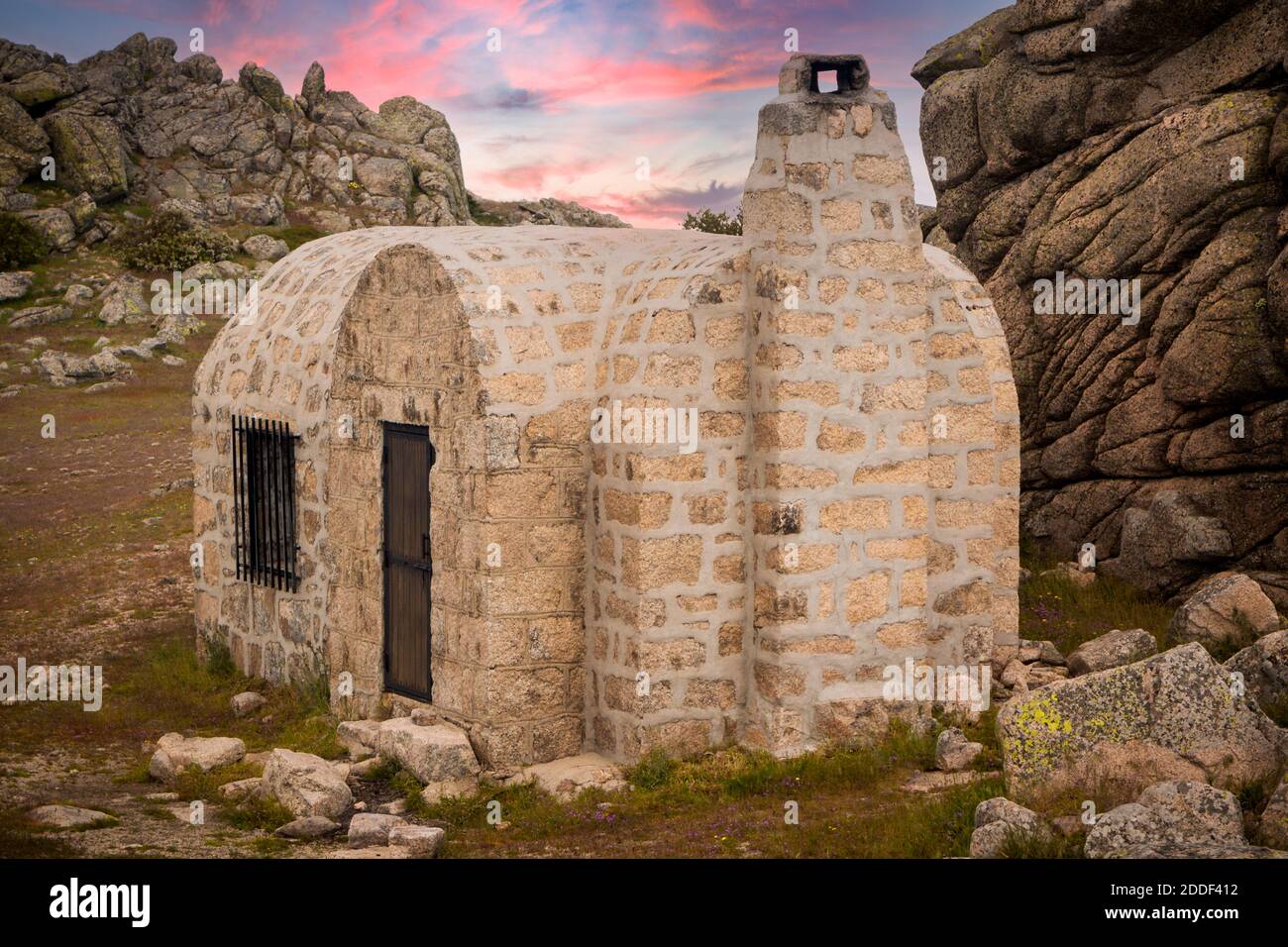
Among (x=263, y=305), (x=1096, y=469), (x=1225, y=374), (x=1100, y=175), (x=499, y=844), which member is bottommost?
(x=499, y=844)

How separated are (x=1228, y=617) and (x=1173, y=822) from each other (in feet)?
18.4

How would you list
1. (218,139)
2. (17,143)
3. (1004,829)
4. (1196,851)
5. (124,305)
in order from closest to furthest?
(1196,851)
(1004,829)
(124,305)
(17,143)
(218,139)

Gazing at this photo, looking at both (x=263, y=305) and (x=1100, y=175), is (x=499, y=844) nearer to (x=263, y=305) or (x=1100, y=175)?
(x=263, y=305)

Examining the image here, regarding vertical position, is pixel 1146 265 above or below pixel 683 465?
above

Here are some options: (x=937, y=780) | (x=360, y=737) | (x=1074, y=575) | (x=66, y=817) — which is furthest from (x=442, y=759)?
(x=1074, y=575)

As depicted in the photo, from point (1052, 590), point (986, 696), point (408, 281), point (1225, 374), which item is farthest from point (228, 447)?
point (1225, 374)

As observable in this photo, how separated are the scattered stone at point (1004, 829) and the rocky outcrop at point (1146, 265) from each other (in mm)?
7513

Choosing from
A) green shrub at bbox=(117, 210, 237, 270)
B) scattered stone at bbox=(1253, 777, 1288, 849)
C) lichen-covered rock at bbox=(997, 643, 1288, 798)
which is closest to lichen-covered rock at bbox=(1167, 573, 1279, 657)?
lichen-covered rock at bbox=(997, 643, 1288, 798)

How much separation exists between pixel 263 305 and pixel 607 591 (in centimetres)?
580

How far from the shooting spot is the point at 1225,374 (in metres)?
14.2

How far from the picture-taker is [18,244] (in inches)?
1444

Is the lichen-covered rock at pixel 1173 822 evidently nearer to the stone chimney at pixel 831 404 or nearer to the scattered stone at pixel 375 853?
the stone chimney at pixel 831 404

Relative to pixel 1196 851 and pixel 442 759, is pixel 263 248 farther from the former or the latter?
pixel 1196 851
